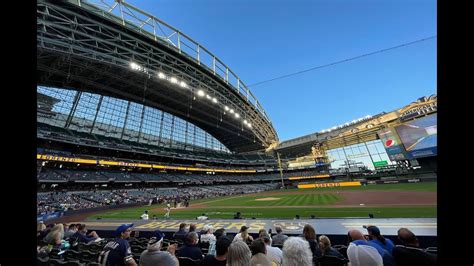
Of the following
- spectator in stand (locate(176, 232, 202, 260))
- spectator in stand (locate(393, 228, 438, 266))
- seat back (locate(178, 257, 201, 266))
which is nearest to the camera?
spectator in stand (locate(393, 228, 438, 266))

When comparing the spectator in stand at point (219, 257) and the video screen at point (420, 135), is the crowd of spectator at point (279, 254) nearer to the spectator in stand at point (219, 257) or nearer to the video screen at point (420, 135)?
the spectator in stand at point (219, 257)

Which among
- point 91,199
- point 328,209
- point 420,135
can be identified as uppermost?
point 420,135

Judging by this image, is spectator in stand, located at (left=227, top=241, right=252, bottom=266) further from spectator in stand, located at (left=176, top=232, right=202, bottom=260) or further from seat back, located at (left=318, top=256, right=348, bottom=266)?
seat back, located at (left=318, top=256, right=348, bottom=266)

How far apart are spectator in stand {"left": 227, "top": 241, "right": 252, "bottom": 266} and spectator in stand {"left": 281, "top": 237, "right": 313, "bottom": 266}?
74 centimetres

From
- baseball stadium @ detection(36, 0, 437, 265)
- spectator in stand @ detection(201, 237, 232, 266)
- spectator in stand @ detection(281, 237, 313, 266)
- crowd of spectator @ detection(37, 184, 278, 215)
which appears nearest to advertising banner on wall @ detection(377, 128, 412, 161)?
baseball stadium @ detection(36, 0, 437, 265)

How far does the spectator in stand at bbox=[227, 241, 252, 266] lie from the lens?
129 inches

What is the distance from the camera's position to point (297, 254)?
11.9ft

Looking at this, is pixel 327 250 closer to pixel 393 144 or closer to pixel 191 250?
pixel 191 250

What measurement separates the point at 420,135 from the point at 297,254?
52845mm

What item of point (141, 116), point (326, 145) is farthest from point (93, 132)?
point (326, 145)

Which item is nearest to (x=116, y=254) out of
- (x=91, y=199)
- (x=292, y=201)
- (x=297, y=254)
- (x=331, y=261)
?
(x=297, y=254)

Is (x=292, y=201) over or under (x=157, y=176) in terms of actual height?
under

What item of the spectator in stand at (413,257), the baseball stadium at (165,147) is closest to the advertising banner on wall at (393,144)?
the baseball stadium at (165,147)
